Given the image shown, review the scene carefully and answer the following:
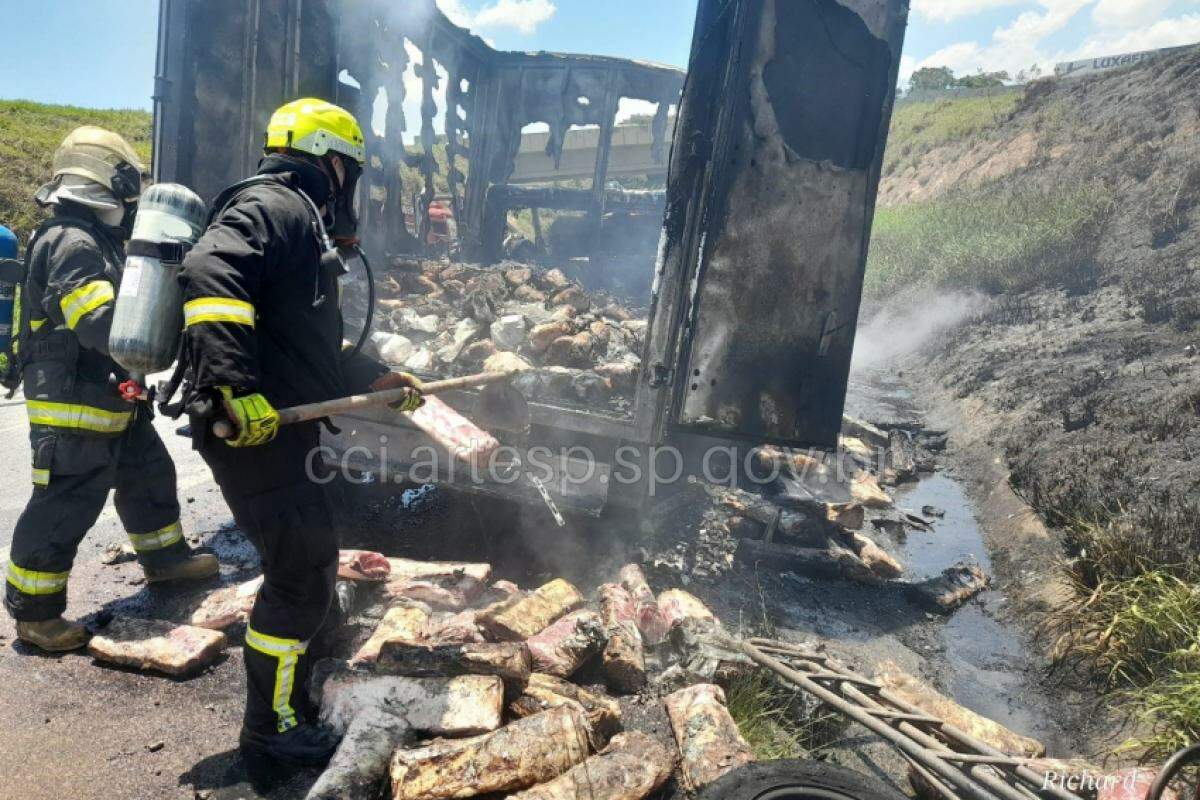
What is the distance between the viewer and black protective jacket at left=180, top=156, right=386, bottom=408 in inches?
76.1

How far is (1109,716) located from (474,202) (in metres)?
12.0

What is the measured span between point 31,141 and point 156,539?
18.3 meters

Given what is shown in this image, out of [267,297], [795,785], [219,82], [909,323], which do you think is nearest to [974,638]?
[795,785]

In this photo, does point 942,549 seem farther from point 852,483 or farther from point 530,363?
point 530,363

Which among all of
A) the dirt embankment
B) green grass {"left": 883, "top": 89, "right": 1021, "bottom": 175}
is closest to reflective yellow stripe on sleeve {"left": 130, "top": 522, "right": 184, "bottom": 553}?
the dirt embankment

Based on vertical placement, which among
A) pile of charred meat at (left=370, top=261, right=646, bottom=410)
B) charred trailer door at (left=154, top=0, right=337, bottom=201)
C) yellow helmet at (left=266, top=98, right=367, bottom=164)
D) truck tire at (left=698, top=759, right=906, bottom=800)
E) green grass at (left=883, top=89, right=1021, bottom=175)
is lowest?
truck tire at (left=698, top=759, right=906, bottom=800)

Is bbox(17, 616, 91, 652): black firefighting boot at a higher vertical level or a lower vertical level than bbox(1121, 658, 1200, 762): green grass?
lower

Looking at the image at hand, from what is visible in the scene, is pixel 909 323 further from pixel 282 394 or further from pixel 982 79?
pixel 982 79

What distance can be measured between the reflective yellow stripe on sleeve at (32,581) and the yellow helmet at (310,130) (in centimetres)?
199

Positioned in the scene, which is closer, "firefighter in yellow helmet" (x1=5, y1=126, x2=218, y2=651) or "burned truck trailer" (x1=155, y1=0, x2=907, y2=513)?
"firefighter in yellow helmet" (x1=5, y1=126, x2=218, y2=651)

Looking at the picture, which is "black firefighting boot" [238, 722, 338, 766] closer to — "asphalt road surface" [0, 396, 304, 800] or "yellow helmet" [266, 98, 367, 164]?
"asphalt road surface" [0, 396, 304, 800]

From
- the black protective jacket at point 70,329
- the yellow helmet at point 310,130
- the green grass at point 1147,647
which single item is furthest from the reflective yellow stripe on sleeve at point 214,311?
the green grass at point 1147,647

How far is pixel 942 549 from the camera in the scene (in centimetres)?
511

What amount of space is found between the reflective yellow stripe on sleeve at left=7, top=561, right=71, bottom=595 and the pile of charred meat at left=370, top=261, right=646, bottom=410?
223cm
